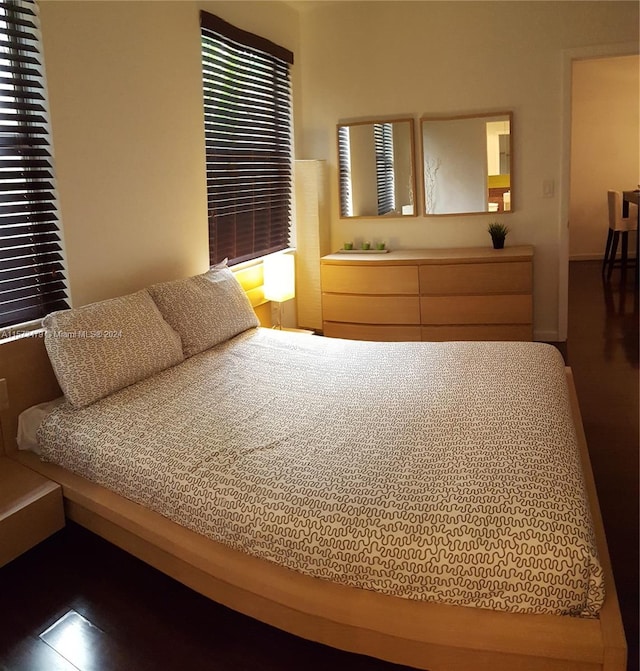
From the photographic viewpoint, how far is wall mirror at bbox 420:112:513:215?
457cm

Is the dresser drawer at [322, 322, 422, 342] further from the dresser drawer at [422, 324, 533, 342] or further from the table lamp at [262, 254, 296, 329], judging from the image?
the table lamp at [262, 254, 296, 329]

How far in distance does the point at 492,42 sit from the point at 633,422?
9.00 feet

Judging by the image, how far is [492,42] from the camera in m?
4.45

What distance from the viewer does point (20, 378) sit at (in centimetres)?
257

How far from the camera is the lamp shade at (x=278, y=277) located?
4148 millimetres

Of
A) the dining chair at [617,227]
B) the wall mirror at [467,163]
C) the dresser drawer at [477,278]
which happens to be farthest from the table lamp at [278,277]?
the dining chair at [617,227]

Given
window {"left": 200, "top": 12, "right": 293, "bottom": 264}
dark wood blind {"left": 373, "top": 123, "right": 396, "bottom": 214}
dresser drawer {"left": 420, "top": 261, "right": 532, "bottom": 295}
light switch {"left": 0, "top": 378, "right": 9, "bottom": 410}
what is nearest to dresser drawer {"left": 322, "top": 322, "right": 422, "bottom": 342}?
dresser drawer {"left": 420, "top": 261, "right": 532, "bottom": 295}

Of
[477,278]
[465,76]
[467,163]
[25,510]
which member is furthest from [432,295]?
[25,510]

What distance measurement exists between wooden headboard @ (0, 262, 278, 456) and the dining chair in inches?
242

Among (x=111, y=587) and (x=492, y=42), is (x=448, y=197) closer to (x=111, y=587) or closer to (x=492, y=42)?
(x=492, y=42)

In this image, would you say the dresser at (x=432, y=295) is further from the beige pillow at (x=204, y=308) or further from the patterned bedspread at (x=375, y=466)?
the patterned bedspread at (x=375, y=466)

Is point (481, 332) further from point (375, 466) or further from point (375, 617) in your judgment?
point (375, 617)

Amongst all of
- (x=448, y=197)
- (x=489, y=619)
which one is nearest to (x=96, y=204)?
(x=489, y=619)

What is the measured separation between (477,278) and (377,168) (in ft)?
3.85
